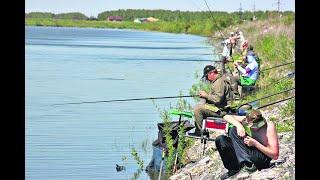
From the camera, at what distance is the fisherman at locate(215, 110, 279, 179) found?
664 cm

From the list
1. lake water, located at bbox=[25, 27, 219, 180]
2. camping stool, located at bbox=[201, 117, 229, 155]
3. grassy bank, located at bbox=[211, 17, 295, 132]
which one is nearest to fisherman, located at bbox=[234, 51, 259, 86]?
grassy bank, located at bbox=[211, 17, 295, 132]

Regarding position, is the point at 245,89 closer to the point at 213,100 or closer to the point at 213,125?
the point at 213,100

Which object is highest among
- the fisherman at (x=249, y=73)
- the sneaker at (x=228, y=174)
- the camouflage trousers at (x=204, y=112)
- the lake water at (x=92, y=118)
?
the fisherman at (x=249, y=73)

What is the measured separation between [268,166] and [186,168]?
2.31 m

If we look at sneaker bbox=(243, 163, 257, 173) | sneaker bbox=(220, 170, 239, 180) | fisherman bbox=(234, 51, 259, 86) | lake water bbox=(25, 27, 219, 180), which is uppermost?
fisherman bbox=(234, 51, 259, 86)

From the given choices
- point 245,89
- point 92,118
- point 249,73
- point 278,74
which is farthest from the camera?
point 92,118

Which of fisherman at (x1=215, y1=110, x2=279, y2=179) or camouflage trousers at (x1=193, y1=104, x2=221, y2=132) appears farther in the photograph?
camouflage trousers at (x1=193, y1=104, x2=221, y2=132)

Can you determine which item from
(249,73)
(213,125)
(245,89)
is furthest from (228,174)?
(245,89)

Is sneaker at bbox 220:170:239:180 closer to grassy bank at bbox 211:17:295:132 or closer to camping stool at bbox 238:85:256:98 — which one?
grassy bank at bbox 211:17:295:132

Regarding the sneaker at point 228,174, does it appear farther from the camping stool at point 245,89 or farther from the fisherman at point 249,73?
the camping stool at point 245,89

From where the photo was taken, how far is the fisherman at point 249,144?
21.8 feet

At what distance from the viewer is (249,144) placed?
22.2ft

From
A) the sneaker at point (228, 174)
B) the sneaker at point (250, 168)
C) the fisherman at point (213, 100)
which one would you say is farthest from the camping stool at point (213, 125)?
the sneaker at point (250, 168)
